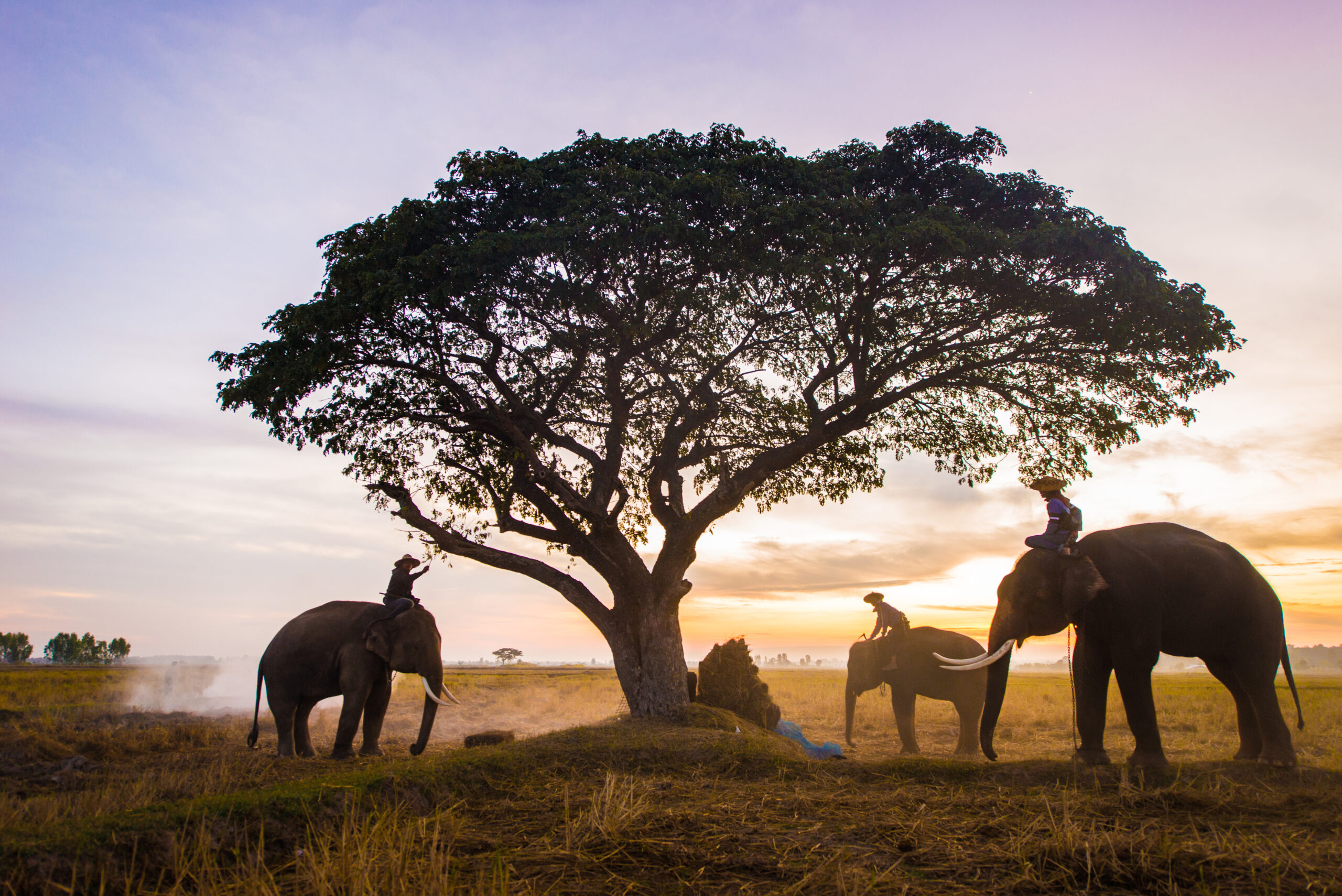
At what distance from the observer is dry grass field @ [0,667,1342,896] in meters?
4.73

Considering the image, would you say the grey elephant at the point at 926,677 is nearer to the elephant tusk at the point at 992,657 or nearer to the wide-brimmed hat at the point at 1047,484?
the elephant tusk at the point at 992,657

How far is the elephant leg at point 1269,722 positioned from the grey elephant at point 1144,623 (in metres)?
A: 0.01

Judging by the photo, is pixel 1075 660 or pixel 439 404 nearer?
pixel 1075 660

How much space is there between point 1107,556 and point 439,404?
12.3 meters

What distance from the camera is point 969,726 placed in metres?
16.1

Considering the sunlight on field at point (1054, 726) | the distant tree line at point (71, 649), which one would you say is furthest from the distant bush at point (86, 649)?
the sunlight on field at point (1054, 726)

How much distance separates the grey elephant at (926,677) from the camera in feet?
53.2

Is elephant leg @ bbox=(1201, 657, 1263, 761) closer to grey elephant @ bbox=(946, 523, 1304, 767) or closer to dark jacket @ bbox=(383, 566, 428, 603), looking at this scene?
grey elephant @ bbox=(946, 523, 1304, 767)

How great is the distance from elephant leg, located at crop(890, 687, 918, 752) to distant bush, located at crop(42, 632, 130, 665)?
116508 mm

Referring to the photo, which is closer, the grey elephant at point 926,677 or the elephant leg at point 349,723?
the elephant leg at point 349,723

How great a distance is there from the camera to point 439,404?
1617cm

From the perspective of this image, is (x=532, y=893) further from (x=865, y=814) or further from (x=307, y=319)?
(x=307, y=319)

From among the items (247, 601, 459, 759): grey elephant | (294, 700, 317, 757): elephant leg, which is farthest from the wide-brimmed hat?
(294, 700, 317, 757): elephant leg

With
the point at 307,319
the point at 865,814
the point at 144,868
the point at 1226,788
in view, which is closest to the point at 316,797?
the point at 144,868
